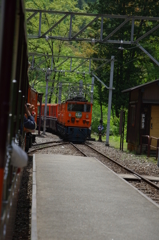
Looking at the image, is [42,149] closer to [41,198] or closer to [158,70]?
[41,198]

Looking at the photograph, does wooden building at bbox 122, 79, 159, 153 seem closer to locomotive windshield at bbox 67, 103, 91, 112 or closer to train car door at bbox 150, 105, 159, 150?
train car door at bbox 150, 105, 159, 150

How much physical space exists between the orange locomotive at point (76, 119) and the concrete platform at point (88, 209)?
16.1 m

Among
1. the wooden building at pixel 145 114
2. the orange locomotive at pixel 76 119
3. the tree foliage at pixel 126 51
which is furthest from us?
the tree foliage at pixel 126 51

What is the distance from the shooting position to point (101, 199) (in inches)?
376

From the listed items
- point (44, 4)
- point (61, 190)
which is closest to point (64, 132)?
point (61, 190)

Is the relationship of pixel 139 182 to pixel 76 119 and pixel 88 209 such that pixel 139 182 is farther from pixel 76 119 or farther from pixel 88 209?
pixel 76 119

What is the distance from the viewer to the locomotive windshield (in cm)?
3003

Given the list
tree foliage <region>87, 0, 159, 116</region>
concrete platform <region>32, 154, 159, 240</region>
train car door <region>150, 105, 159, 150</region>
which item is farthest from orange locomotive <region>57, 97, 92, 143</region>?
concrete platform <region>32, 154, 159, 240</region>

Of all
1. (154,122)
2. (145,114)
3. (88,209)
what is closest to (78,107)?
(145,114)

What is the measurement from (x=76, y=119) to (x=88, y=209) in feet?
70.9

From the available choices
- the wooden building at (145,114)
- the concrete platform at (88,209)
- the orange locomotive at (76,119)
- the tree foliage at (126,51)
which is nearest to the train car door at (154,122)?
the wooden building at (145,114)

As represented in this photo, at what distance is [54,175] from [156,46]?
27987 millimetres

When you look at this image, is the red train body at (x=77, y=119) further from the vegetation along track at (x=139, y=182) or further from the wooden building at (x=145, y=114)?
the vegetation along track at (x=139, y=182)

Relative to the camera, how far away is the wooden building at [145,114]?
23688mm
